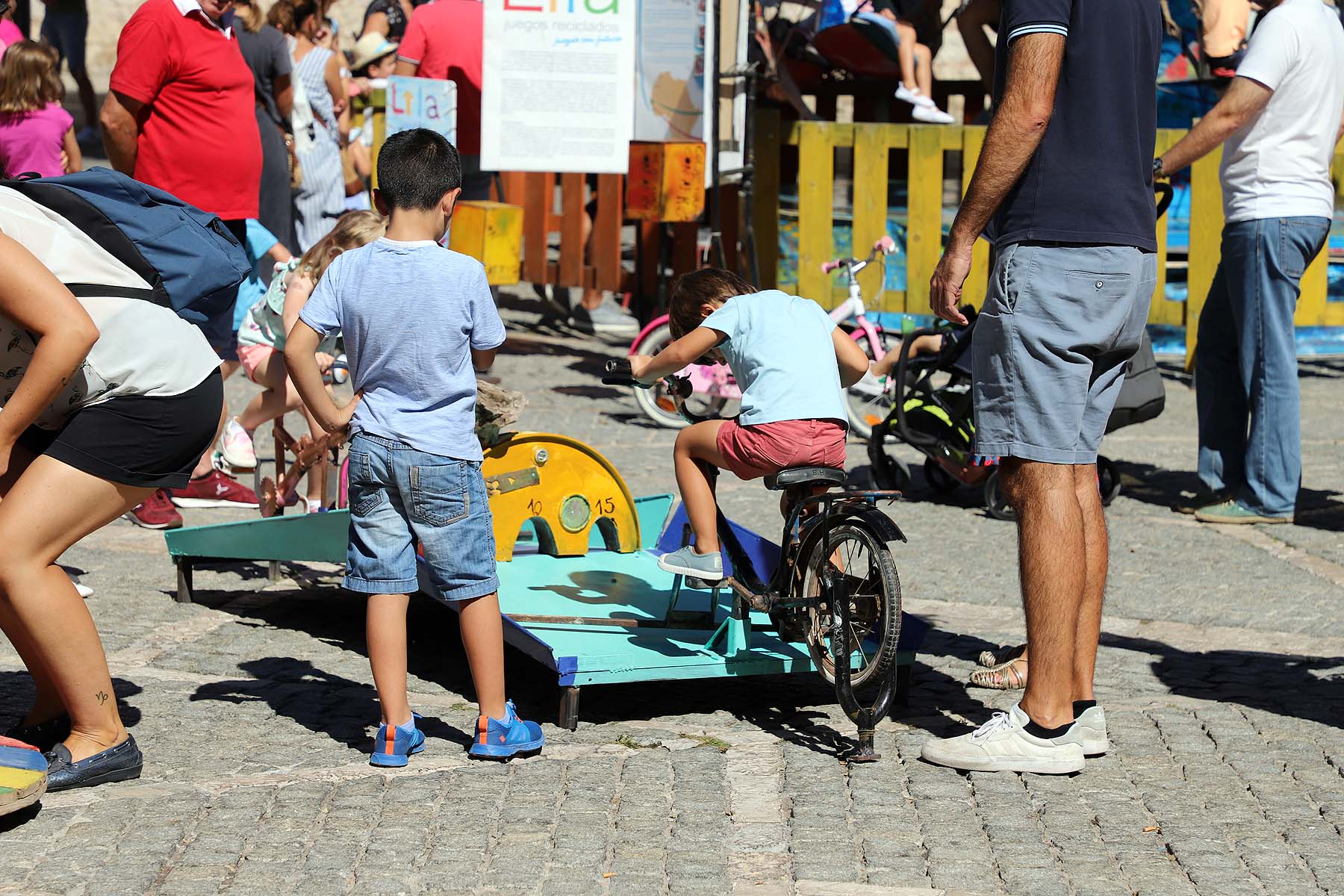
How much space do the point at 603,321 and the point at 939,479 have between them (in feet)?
18.7

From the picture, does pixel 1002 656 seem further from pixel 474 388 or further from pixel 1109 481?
pixel 1109 481

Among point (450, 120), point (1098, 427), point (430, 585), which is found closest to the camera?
point (1098, 427)

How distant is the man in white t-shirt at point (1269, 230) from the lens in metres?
7.04

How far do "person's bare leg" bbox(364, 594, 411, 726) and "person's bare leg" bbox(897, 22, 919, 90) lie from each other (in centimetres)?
974

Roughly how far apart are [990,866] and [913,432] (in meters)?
4.21

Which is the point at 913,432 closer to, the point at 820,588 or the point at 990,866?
the point at 820,588

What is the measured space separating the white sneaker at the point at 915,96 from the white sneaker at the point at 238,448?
730 centimetres

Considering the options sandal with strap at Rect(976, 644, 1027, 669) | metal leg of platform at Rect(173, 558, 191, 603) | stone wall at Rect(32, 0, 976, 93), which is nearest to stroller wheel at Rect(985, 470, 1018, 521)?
sandal with strap at Rect(976, 644, 1027, 669)

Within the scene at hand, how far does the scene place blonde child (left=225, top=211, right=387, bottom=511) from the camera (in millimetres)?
6062

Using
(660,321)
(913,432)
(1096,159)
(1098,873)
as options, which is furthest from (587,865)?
(660,321)

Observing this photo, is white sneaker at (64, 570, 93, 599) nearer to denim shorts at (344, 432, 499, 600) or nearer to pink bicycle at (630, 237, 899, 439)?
denim shorts at (344, 432, 499, 600)

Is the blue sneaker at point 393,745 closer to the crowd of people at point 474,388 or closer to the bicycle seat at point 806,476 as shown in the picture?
the crowd of people at point 474,388

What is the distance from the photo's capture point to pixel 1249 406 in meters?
7.46

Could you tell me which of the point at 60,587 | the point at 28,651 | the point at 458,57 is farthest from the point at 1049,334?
the point at 458,57
